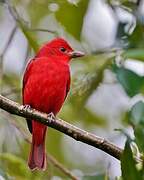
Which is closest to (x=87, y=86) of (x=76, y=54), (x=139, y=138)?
(x=76, y=54)

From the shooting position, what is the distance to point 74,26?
12.2 ft

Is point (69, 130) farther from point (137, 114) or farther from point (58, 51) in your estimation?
point (58, 51)

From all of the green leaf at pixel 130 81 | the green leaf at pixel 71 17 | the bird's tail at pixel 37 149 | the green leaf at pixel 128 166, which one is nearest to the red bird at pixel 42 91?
the bird's tail at pixel 37 149

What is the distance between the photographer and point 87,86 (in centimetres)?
396

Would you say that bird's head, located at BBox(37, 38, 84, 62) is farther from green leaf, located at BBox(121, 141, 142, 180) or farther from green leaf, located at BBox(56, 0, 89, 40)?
green leaf, located at BBox(121, 141, 142, 180)

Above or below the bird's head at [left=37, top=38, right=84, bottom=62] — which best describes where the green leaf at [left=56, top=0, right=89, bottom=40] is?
above

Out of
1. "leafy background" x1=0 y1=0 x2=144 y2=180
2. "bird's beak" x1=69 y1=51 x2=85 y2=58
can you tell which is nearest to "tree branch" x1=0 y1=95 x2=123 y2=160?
"leafy background" x1=0 y1=0 x2=144 y2=180

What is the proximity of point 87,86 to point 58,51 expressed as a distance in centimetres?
38

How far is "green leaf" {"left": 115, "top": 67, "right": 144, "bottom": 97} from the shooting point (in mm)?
3289

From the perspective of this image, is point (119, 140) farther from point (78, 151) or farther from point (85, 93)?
point (78, 151)

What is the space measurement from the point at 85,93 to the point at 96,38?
5.31ft

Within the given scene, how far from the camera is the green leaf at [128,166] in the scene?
2.20m

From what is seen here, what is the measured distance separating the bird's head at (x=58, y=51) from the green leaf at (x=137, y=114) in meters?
1.25

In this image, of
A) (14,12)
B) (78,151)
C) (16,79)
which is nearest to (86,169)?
(78,151)
